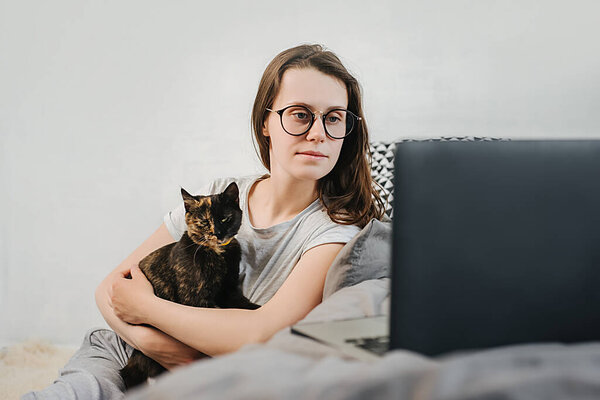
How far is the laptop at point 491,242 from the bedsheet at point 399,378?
0.23 ft

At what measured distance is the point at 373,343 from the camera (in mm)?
643

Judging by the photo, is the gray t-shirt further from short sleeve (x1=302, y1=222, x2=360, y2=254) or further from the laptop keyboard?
the laptop keyboard

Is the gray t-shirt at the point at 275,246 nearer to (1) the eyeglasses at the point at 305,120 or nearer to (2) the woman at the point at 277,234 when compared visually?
(2) the woman at the point at 277,234

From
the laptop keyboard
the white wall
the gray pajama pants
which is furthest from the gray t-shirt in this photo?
the white wall

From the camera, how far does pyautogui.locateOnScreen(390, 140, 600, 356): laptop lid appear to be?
52 centimetres

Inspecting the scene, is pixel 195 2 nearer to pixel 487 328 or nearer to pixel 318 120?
pixel 318 120

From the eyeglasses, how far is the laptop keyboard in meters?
0.76

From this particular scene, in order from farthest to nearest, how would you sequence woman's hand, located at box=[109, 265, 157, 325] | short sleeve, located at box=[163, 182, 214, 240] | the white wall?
the white wall → short sleeve, located at box=[163, 182, 214, 240] → woman's hand, located at box=[109, 265, 157, 325]

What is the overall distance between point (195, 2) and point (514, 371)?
219 centimetres

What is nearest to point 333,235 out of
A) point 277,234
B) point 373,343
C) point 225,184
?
point 277,234

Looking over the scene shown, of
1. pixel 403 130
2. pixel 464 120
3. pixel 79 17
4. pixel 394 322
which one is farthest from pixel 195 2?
pixel 394 322

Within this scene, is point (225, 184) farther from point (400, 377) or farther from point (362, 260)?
point (400, 377)

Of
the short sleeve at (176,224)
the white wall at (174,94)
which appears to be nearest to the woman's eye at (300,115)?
the short sleeve at (176,224)

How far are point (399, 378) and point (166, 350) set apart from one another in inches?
34.1
